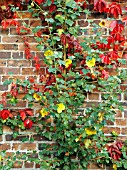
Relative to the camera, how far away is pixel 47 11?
2.87 m

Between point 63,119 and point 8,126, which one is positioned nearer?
point 63,119

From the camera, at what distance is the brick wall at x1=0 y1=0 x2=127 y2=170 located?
283cm

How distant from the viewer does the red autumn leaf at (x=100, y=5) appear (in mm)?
2781

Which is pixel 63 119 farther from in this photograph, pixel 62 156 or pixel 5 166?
pixel 5 166

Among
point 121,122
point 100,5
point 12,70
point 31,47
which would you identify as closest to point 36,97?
point 12,70

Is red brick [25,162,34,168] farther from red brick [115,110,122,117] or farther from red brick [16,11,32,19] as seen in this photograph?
red brick [16,11,32,19]

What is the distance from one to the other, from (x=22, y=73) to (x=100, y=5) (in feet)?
3.00

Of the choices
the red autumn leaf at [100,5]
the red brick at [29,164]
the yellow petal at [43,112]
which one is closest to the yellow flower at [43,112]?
the yellow petal at [43,112]

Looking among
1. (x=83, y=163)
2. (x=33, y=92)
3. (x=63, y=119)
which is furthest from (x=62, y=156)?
(x=33, y=92)

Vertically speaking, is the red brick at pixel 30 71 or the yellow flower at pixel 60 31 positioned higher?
the yellow flower at pixel 60 31

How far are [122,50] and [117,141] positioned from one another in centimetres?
81

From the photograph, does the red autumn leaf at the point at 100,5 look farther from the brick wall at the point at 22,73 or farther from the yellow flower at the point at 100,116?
the yellow flower at the point at 100,116

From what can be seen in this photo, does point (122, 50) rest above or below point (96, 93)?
above

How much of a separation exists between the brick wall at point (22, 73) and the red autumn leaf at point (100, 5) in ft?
0.24
